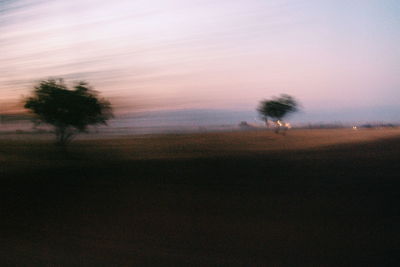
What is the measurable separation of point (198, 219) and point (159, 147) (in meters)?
17.9

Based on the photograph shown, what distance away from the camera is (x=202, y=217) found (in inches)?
322

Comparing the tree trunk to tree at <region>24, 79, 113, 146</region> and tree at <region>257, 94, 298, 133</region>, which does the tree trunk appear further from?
tree at <region>257, 94, 298, 133</region>

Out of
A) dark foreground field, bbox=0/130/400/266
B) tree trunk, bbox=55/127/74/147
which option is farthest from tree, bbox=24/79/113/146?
dark foreground field, bbox=0/130/400/266

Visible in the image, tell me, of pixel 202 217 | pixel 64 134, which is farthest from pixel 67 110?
pixel 202 217

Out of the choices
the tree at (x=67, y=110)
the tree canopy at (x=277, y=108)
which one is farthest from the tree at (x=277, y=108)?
the tree at (x=67, y=110)

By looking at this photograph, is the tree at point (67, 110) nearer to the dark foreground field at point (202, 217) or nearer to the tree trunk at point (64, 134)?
the tree trunk at point (64, 134)

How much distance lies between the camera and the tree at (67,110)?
23125 millimetres

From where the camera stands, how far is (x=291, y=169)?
48.7 ft

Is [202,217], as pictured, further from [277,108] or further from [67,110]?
[277,108]

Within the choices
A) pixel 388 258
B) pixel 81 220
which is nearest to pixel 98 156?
pixel 81 220

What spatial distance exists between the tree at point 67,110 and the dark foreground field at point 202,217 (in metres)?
8.83

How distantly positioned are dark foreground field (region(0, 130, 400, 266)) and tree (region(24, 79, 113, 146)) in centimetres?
883

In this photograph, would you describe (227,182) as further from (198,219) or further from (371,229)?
(371,229)

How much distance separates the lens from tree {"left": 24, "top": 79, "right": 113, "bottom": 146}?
75.9ft
